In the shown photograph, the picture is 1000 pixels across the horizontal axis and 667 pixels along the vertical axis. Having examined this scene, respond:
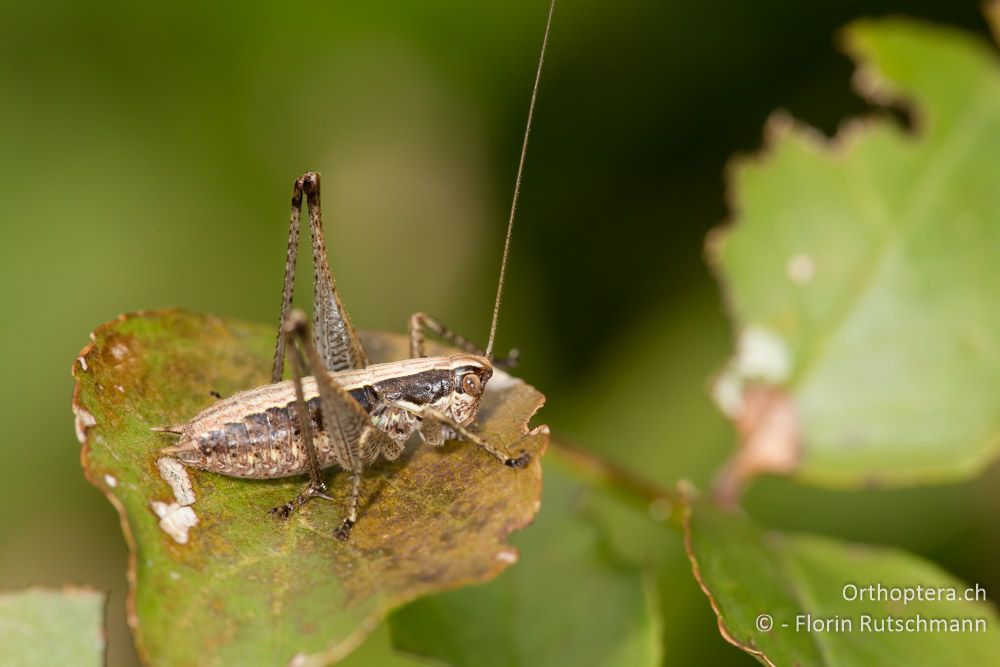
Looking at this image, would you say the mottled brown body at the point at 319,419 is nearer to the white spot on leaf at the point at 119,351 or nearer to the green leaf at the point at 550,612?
the white spot on leaf at the point at 119,351

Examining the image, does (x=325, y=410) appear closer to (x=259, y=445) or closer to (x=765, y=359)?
(x=259, y=445)

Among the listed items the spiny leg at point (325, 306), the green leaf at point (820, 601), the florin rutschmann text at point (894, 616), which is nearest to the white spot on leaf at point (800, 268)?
the green leaf at point (820, 601)

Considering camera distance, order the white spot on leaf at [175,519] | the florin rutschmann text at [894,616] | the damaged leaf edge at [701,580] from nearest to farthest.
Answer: the white spot on leaf at [175,519], the damaged leaf edge at [701,580], the florin rutschmann text at [894,616]

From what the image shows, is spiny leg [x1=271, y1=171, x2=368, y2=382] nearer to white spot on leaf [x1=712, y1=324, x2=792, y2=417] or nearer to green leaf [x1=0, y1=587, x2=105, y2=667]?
green leaf [x1=0, y1=587, x2=105, y2=667]

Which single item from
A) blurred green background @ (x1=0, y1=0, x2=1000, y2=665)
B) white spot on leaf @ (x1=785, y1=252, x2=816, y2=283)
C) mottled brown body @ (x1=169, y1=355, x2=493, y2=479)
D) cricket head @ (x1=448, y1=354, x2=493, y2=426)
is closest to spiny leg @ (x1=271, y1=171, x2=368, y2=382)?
mottled brown body @ (x1=169, y1=355, x2=493, y2=479)

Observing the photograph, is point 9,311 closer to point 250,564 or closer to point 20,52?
point 20,52

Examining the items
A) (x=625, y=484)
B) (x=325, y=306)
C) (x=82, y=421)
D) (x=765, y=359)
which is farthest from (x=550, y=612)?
(x=82, y=421)

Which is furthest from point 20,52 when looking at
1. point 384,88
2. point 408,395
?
point 408,395
